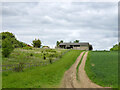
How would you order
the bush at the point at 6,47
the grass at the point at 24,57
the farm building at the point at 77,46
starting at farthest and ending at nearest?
the farm building at the point at 77,46
the bush at the point at 6,47
the grass at the point at 24,57

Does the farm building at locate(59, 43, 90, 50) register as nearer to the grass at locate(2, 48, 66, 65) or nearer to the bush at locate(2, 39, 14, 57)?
the grass at locate(2, 48, 66, 65)

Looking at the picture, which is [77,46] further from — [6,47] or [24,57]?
[6,47]

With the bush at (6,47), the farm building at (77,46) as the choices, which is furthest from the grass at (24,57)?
the farm building at (77,46)

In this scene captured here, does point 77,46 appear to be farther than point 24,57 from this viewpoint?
Yes

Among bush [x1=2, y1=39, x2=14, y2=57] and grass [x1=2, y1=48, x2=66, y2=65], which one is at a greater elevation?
bush [x1=2, y1=39, x2=14, y2=57]

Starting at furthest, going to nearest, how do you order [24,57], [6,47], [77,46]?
[77,46], [24,57], [6,47]

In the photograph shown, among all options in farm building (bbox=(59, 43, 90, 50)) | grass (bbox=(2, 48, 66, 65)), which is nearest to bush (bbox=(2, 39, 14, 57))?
grass (bbox=(2, 48, 66, 65))

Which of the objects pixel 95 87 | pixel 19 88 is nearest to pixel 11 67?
pixel 19 88

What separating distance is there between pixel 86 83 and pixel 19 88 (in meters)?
9.89

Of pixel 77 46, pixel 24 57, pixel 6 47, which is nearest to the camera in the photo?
pixel 6 47

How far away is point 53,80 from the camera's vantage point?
2173cm

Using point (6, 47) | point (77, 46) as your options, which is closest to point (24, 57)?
point (6, 47)

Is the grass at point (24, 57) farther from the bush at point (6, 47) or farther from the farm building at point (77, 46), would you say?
the farm building at point (77, 46)

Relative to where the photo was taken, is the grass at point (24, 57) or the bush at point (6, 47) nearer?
the grass at point (24, 57)
